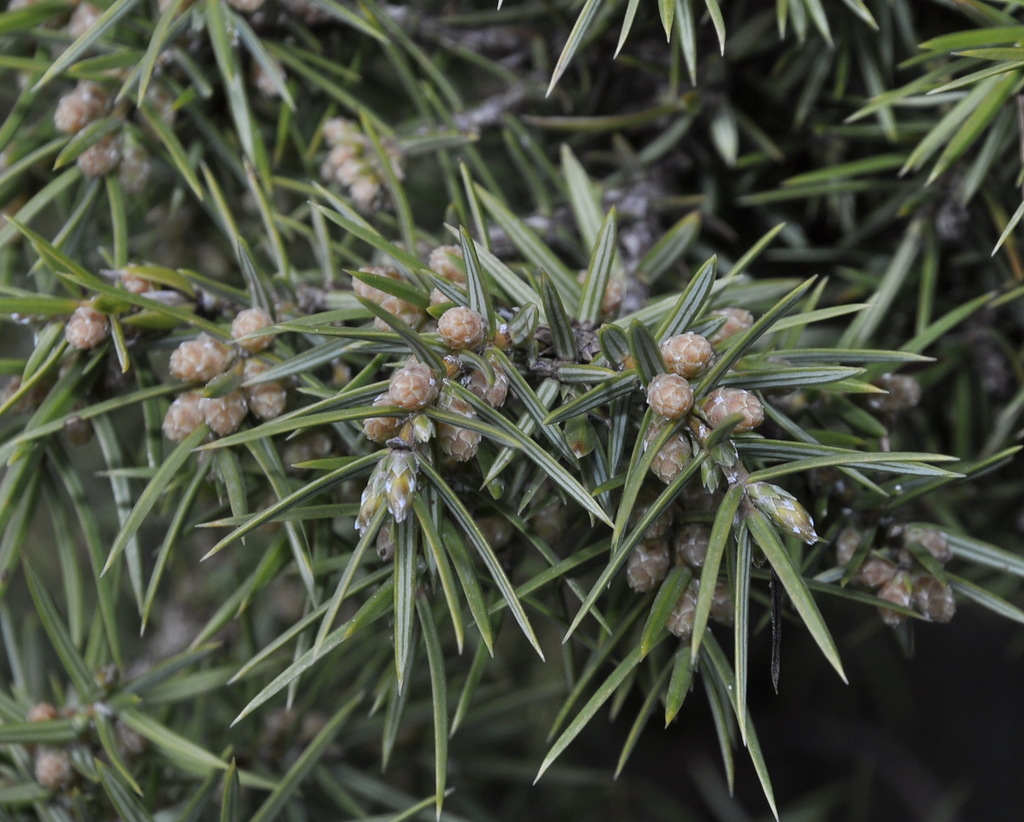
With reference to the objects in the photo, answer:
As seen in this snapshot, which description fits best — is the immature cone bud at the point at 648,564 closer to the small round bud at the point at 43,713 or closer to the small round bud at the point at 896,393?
the small round bud at the point at 896,393

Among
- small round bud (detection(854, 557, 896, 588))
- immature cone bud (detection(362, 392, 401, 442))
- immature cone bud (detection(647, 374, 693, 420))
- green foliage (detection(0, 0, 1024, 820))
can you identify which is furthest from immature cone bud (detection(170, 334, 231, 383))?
small round bud (detection(854, 557, 896, 588))

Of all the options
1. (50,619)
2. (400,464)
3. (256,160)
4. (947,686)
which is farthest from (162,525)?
(947,686)

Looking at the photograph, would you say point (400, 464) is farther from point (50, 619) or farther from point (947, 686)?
point (947, 686)

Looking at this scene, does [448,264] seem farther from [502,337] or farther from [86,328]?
[86,328]

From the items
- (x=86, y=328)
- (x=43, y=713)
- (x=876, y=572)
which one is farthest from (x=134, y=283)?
(x=876, y=572)

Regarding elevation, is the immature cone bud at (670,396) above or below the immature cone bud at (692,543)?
above

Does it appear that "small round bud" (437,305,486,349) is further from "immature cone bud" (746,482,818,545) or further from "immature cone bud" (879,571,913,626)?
"immature cone bud" (879,571,913,626)

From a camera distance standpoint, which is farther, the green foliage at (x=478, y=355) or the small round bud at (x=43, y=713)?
the small round bud at (x=43, y=713)

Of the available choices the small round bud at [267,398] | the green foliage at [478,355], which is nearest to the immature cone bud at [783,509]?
the green foliage at [478,355]
